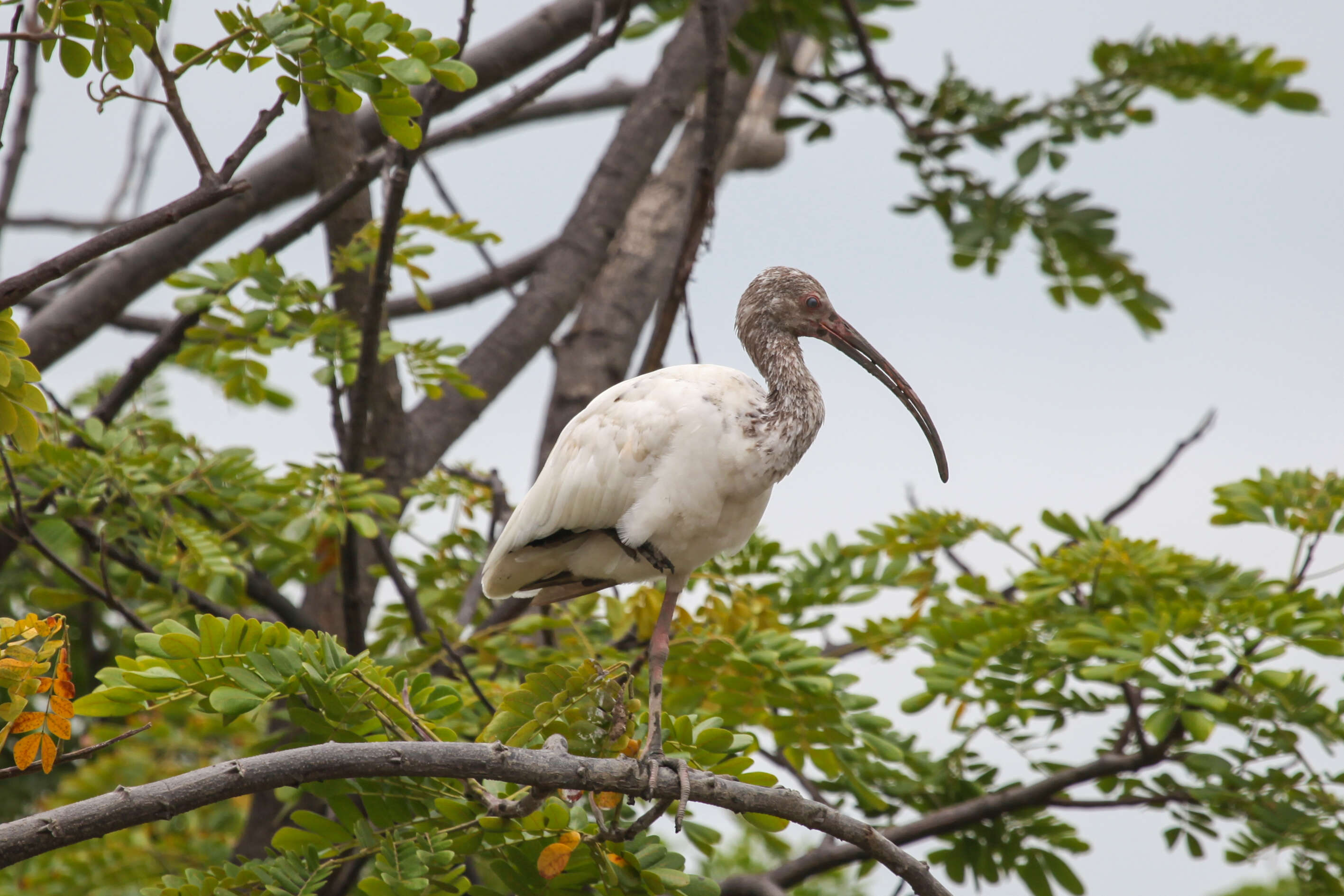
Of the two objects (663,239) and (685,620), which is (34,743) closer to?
(685,620)

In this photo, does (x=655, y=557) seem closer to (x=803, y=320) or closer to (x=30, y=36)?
(x=803, y=320)

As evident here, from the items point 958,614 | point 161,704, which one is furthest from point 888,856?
point 958,614

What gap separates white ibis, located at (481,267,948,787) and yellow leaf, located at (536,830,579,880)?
0.25 m

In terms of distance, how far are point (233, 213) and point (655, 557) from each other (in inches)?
147

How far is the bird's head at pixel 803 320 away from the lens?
3.52 m

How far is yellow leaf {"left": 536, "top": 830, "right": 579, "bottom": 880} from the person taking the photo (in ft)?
9.25

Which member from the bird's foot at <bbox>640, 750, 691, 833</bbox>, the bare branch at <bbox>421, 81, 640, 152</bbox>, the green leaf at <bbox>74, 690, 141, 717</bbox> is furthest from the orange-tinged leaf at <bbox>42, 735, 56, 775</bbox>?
the bare branch at <bbox>421, 81, 640, 152</bbox>

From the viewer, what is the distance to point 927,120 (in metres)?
7.02

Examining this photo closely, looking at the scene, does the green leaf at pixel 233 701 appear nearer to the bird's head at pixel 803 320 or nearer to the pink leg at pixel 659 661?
the pink leg at pixel 659 661

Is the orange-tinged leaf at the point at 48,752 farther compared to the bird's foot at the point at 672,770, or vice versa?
the bird's foot at the point at 672,770

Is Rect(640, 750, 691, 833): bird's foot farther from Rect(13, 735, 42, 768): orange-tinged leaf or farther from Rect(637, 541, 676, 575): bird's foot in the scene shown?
Rect(13, 735, 42, 768): orange-tinged leaf

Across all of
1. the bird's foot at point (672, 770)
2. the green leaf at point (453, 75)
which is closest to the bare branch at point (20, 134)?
the green leaf at point (453, 75)

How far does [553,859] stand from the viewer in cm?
283

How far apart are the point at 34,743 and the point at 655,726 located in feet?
4.84
